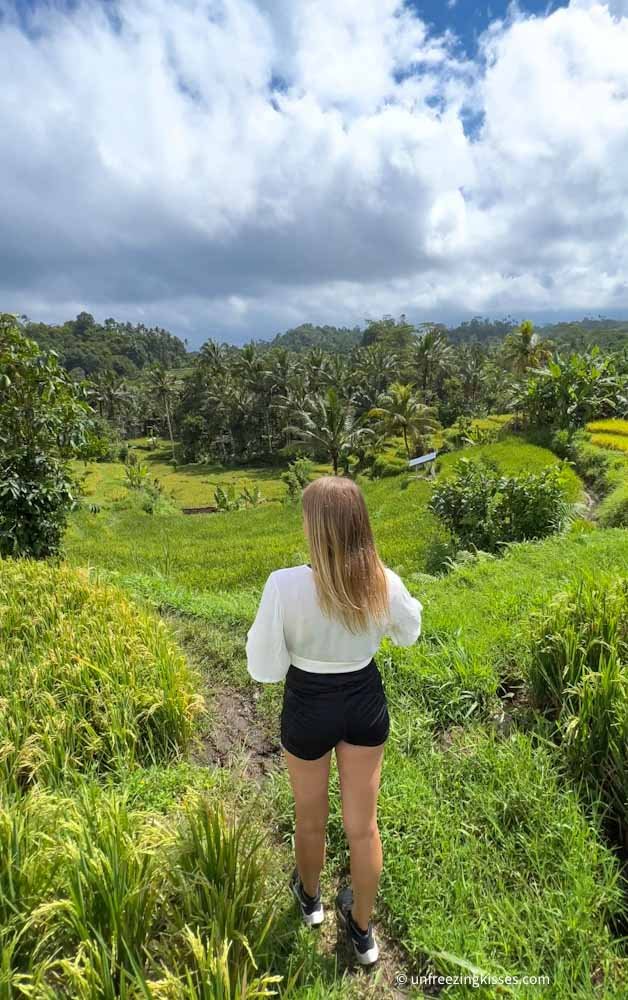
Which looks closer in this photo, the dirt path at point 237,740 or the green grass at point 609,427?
the dirt path at point 237,740

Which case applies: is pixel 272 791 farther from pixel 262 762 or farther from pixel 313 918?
pixel 313 918

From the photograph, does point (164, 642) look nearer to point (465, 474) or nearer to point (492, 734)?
point (492, 734)

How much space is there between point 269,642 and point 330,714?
0.34m

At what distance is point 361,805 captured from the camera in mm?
1853

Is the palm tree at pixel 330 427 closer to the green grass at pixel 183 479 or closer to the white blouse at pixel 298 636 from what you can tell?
the green grass at pixel 183 479

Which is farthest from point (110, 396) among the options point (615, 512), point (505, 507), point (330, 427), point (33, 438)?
point (615, 512)

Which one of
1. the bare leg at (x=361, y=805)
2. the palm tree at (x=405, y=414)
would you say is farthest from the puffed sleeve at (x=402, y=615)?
the palm tree at (x=405, y=414)

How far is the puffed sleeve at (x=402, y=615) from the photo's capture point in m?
1.92

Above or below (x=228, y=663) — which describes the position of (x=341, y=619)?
above

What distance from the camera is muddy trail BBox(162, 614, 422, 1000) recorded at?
75.7 inches

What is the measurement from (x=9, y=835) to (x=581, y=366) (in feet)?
66.6

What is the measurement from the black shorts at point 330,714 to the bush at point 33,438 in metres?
7.20

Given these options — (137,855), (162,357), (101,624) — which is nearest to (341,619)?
(137,855)

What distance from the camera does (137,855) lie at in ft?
6.02
